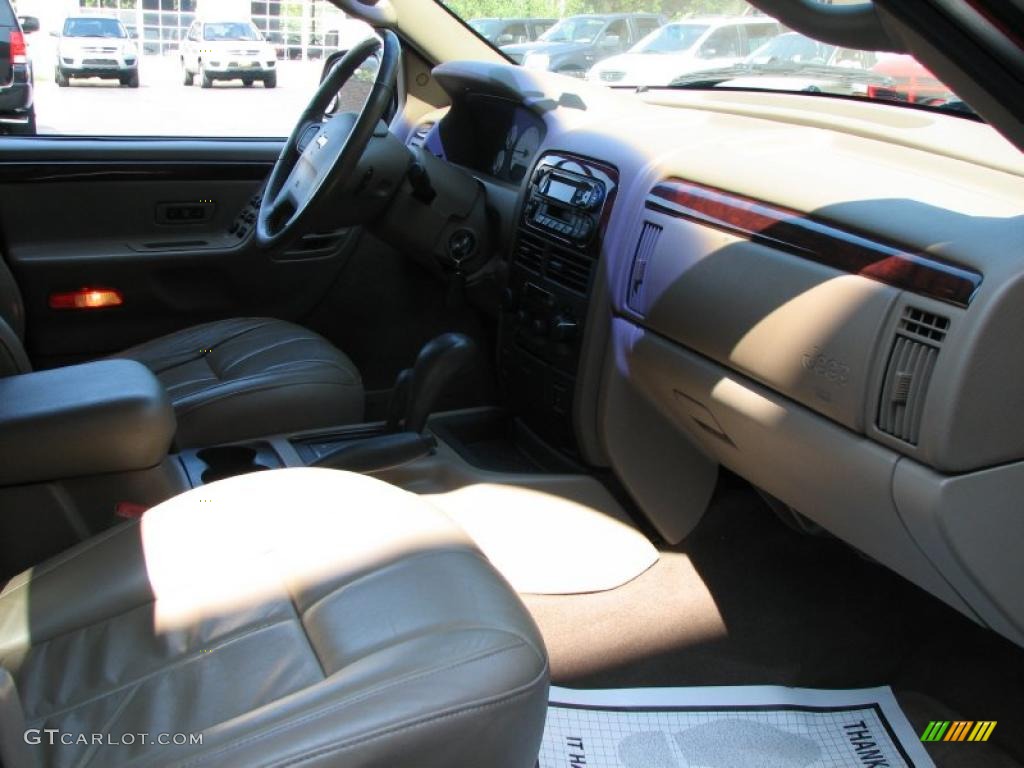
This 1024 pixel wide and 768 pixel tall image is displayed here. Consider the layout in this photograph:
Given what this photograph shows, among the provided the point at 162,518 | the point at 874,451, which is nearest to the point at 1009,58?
the point at 874,451

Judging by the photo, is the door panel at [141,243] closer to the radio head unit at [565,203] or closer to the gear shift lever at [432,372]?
the gear shift lever at [432,372]

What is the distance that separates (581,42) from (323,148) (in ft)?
2.18

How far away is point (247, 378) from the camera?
2055 mm

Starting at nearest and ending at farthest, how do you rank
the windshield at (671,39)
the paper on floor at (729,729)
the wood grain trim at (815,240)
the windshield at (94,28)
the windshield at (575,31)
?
1. the wood grain trim at (815,240)
2. the paper on floor at (729,729)
3. the windshield at (671,39)
4. the windshield at (575,31)
5. the windshield at (94,28)

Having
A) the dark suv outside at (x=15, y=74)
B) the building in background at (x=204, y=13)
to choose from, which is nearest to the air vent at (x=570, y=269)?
the building in background at (x=204, y=13)

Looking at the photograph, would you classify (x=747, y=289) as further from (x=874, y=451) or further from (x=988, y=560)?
(x=988, y=560)

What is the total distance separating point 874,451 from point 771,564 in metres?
0.70

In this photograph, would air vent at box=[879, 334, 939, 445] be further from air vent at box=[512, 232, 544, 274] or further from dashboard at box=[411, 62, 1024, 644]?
air vent at box=[512, 232, 544, 274]

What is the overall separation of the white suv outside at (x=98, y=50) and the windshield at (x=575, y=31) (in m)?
1.92

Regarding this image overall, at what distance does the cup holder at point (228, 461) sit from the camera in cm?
198

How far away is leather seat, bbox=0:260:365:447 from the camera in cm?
200

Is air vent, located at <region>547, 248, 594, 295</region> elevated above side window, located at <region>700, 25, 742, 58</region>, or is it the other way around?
side window, located at <region>700, 25, 742, 58</region>

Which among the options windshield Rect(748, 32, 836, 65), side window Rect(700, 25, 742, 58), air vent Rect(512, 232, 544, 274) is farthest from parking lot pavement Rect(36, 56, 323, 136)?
windshield Rect(748, 32, 836, 65)
